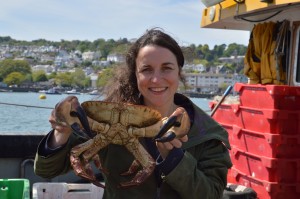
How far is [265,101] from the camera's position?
5.33 m

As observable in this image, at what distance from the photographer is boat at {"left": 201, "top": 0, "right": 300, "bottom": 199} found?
5.18 m

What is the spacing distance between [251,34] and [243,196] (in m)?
3.11

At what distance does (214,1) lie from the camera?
7.17 metres

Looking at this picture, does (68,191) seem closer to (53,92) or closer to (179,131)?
(179,131)

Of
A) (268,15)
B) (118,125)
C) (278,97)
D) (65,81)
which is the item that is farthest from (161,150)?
(65,81)

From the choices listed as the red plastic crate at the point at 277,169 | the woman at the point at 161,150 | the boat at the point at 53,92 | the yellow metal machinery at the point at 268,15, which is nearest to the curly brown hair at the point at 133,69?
the woman at the point at 161,150

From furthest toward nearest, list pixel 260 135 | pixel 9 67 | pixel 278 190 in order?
pixel 9 67, pixel 260 135, pixel 278 190

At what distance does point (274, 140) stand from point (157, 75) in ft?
9.38

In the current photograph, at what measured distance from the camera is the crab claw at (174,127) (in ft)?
8.03

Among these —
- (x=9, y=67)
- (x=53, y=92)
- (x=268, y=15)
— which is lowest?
(x=53, y=92)

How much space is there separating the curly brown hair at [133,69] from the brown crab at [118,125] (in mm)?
417

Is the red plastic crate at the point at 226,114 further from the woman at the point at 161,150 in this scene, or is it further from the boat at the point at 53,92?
the boat at the point at 53,92

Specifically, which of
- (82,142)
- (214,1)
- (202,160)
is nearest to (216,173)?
(202,160)

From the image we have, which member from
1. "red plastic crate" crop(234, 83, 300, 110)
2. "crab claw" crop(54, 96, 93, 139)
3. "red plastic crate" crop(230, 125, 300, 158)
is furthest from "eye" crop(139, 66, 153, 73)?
"red plastic crate" crop(230, 125, 300, 158)
